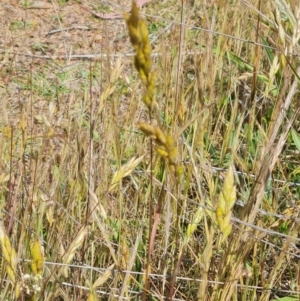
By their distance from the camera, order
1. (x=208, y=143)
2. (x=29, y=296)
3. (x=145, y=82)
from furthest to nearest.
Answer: (x=208, y=143), (x=29, y=296), (x=145, y=82)

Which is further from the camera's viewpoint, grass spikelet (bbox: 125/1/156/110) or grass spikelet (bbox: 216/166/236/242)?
grass spikelet (bbox: 216/166/236/242)

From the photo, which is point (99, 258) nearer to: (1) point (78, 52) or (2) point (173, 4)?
(1) point (78, 52)

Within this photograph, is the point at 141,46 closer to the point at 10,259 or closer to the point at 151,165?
the point at 151,165

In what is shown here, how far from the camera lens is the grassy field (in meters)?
0.97

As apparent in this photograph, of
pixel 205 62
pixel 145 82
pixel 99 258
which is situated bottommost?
pixel 99 258

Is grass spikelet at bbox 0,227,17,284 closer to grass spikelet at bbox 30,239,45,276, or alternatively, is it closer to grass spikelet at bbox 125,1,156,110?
grass spikelet at bbox 30,239,45,276

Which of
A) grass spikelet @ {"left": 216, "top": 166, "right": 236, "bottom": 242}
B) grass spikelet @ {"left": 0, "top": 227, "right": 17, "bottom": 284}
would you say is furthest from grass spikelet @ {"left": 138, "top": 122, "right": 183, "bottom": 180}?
grass spikelet @ {"left": 0, "top": 227, "right": 17, "bottom": 284}

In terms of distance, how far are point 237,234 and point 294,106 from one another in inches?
28.4

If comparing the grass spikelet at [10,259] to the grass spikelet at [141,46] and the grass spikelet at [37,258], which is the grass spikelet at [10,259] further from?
the grass spikelet at [141,46]

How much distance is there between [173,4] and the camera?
112 inches

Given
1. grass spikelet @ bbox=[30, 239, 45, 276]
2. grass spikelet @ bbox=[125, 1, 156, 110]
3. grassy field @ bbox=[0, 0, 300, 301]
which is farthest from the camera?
grassy field @ bbox=[0, 0, 300, 301]

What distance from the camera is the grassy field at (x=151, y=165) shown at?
970mm

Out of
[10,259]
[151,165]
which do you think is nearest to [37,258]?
[10,259]

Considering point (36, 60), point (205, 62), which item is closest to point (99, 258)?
point (205, 62)
